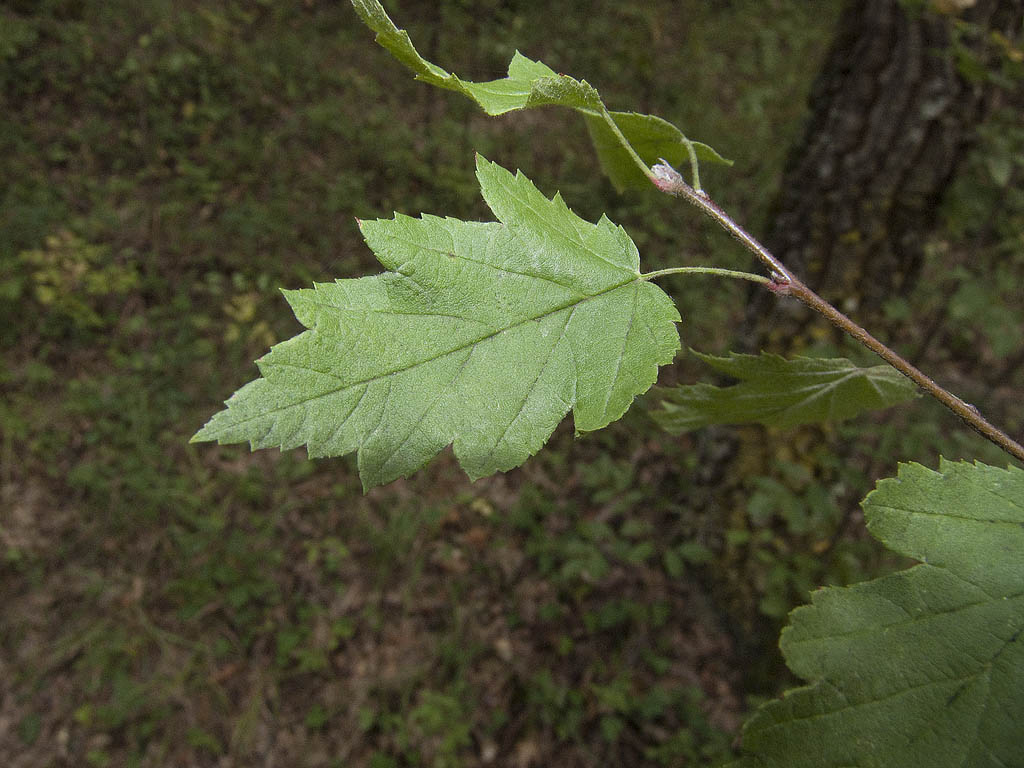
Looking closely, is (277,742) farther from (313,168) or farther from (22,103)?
(22,103)

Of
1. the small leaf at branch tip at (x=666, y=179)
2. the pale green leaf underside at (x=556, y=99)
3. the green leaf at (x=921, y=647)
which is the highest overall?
the pale green leaf underside at (x=556, y=99)

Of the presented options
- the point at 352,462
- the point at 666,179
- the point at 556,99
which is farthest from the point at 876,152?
the point at 352,462

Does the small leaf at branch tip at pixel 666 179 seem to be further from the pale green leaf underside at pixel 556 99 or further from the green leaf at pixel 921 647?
the green leaf at pixel 921 647

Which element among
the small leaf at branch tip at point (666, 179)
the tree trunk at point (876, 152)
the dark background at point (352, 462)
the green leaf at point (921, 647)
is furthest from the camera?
the dark background at point (352, 462)

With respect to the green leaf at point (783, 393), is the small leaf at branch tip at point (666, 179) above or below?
above

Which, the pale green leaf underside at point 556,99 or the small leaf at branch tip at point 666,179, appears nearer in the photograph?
the pale green leaf underside at point 556,99

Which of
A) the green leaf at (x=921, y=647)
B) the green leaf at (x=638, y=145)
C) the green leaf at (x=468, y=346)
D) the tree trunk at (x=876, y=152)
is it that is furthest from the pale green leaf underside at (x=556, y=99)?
the tree trunk at (x=876, y=152)
